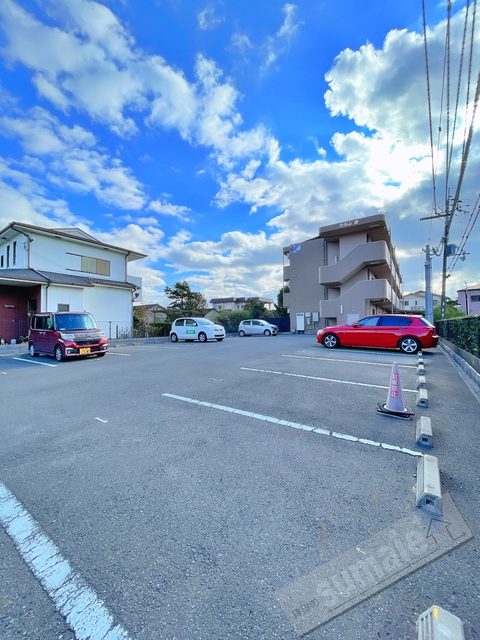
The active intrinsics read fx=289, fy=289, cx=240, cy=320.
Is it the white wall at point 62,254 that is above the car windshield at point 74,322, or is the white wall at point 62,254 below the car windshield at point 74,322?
above

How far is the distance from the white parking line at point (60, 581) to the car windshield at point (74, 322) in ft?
31.8

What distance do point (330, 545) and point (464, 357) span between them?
7928mm

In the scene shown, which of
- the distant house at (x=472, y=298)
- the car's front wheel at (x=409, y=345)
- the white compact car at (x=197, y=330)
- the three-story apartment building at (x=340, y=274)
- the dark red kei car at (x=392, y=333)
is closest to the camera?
the dark red kei car at (x=392, y=333)

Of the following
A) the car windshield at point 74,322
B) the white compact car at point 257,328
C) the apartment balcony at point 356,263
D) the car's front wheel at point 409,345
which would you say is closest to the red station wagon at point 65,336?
the car windshield at point 74,322

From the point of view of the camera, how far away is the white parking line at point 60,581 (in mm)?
1313

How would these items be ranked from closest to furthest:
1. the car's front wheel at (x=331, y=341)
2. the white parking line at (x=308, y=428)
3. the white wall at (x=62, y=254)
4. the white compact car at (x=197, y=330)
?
the white parking line at (x=308, y=428), the car's front wheel at (x=331, y=341), the white wall at (x=62, y=254), the white compact car at (x=197, y=330)

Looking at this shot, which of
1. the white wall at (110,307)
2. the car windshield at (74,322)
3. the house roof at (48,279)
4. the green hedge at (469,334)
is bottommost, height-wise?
the green hedge at (469,334)

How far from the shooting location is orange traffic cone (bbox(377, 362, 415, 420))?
3.97 meters

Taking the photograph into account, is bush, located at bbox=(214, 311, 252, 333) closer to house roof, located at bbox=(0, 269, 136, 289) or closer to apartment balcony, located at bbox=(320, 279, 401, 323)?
apartment balcony, located at bbox=(320, 279, 401, 323)

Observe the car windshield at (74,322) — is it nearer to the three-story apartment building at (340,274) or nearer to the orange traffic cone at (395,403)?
the orange traffic cone at (395,403)

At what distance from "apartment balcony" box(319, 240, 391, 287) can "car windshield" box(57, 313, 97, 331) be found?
18571mm

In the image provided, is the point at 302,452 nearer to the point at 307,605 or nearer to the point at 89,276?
the point at 307,605

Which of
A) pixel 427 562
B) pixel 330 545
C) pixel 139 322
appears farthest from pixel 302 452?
pixel 139 322

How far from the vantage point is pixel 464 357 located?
7.61 metres
